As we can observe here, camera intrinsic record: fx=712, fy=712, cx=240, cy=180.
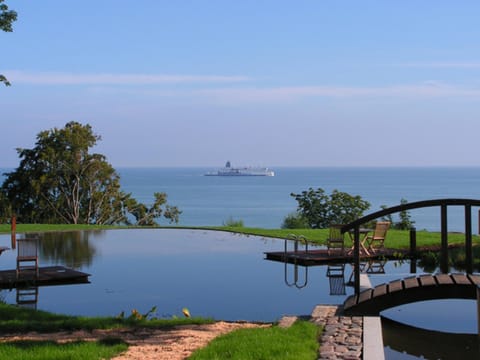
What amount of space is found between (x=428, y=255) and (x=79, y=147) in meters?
22.8

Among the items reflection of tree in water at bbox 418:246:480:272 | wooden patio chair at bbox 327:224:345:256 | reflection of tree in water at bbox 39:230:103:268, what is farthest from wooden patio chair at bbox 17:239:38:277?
reflection of tree in water at bbox 418:246:480:272

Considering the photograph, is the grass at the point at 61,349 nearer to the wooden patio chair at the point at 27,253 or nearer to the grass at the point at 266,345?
the grass at the point at 266,345

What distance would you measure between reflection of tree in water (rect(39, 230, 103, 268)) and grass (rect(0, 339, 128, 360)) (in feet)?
24.0

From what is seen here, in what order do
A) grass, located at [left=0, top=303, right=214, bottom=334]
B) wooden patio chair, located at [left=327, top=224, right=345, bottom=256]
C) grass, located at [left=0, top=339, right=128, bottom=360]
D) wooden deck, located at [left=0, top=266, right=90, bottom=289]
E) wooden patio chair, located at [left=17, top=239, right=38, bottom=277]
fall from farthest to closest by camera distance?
wooden patio chair, located at [left=327, top=224, right=345, bottom=256] → wooden patio chair, located at [left=17, top=239, right=38, bottom=277] → wooden deck, located at [left=0, top=266, right=90, bottom=289] → grass, located at [left=0, top=303, right=214, bottom=334] → grass, located at [left=0, top=339, right=128, bottom=360]

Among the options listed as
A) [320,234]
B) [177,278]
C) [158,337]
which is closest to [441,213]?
[158,337]

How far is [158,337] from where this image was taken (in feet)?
22.6

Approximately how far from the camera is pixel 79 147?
112 ft

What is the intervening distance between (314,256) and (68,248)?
590 cm

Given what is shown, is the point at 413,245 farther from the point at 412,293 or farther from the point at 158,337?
the point at 158,337

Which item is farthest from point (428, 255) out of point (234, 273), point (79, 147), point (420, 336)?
point (79, 147)

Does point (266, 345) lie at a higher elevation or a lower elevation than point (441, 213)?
lower

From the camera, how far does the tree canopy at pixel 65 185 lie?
1332 inches

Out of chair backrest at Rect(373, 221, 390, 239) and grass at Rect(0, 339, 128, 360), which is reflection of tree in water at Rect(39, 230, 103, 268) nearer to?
chair backrest at Rect(373, 221, 390, 239)

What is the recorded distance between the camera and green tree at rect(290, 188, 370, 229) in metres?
31.2
